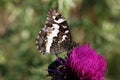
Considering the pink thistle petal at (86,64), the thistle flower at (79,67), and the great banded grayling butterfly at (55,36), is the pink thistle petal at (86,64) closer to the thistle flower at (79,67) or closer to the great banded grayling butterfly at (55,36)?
the thistle flower at (79,67)

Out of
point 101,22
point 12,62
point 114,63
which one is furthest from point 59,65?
point 114,63

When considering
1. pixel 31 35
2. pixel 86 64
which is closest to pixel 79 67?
pixel 86 64

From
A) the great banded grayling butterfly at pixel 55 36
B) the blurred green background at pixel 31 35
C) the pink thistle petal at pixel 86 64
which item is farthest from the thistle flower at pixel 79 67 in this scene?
the blurred green background at pixel 31 35

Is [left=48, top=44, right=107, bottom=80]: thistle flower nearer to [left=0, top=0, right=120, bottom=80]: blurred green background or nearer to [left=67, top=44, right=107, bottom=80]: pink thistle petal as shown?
[left=67, top=44, right=107, bottom=80]: pink thistle petal

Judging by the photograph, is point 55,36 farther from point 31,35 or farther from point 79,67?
point 31,35

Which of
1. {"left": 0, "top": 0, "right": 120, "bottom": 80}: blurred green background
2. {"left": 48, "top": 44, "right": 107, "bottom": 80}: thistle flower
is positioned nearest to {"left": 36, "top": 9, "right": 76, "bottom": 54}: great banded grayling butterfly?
{"left": 48, "top": 44, "right": 107, "bottom": 80}: thistle flower

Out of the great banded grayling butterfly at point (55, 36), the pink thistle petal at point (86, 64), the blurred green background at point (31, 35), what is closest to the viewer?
the pink thistle petal at point (86, 64)
